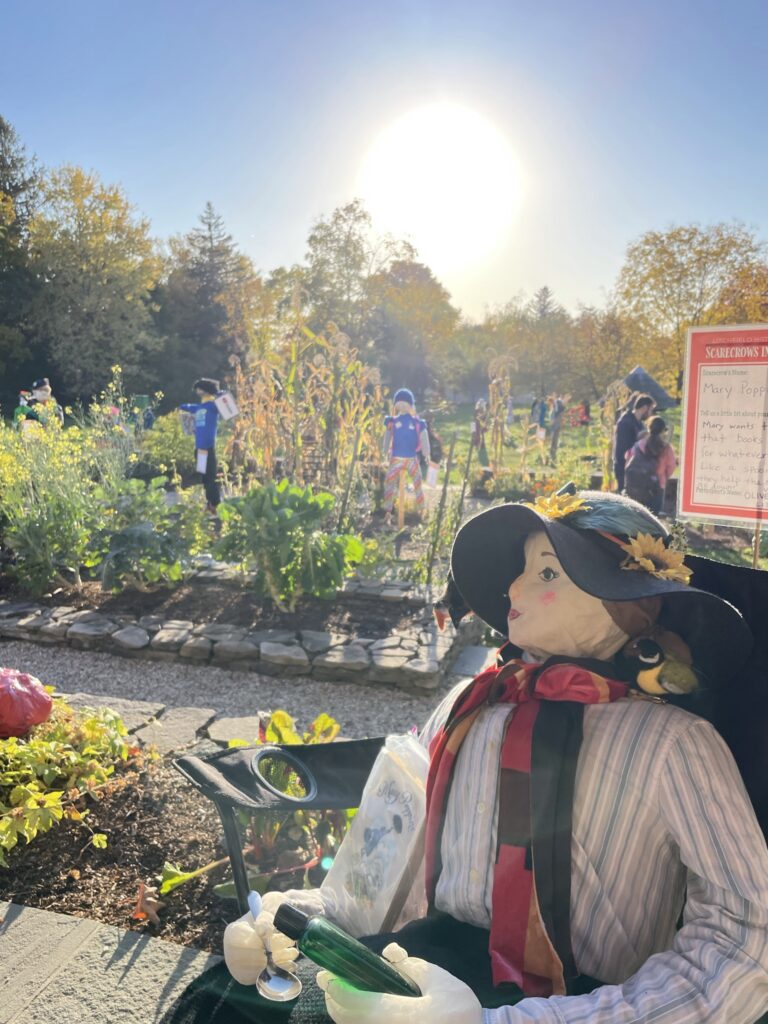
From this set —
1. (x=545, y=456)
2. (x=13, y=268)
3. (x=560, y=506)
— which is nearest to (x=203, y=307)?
(x=13, y=268)

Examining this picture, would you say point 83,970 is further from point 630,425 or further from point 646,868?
point 630,425

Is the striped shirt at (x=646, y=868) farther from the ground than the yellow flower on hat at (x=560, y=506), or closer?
closer

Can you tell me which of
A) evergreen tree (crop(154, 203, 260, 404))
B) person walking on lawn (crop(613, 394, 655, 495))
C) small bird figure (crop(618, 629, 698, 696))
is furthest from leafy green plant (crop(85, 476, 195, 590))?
evergreen tree (crop(154, 203, 260, 404))

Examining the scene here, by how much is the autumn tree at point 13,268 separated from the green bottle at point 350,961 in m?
25.0

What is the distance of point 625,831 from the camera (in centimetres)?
120

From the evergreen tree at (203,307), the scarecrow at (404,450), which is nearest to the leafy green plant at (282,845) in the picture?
the scarecrow at (404,450)

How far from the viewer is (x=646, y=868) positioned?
121cm

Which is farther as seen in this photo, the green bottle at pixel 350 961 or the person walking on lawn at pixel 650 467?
the person walking on lawn at pixel 650 467

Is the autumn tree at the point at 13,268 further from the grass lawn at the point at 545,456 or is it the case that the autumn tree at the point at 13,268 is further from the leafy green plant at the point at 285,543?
the leafy green plant at the point at 285,543

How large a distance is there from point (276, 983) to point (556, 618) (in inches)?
31.2

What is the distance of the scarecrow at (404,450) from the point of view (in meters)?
8.60

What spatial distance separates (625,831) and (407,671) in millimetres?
3002

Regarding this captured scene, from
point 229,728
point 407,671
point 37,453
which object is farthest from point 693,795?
point 37,453

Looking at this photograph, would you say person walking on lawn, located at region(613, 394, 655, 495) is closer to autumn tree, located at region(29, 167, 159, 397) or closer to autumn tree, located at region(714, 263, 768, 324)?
autumn tree, located at region(714, 263, 768, 324)
